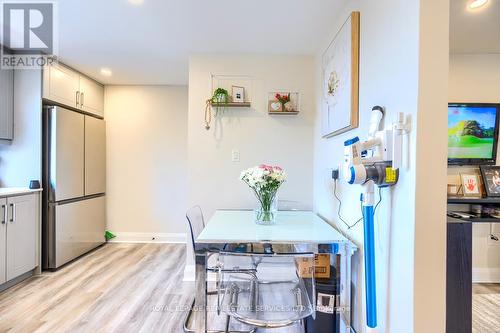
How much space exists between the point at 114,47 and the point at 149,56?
1.12 feet

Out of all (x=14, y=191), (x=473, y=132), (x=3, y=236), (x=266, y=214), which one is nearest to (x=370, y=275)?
(x=266, y=214)

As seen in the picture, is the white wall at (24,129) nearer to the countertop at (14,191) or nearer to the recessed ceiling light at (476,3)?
the countertop at (14,191)

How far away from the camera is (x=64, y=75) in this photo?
3.03m

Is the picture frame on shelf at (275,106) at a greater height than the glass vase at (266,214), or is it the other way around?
the picture frame on shelf at (275,106)

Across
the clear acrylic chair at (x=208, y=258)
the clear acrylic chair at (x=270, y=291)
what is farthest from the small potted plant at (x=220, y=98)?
the clear acrylic chair at (x=270, y=291)

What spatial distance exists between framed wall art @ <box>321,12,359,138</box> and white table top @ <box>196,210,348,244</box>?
698 mm

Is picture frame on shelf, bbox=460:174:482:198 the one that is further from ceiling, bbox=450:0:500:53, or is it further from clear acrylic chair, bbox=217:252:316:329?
clear acrylic chair, bbox=217:252:316:329

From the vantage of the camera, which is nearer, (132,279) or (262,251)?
(262,251)

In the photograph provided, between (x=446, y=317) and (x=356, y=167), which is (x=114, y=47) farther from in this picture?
(x=446, y=317)

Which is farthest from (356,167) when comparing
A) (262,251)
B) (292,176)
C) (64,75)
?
(64,75)

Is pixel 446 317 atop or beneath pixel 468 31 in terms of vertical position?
beneath

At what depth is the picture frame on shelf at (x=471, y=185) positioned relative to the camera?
2567mm

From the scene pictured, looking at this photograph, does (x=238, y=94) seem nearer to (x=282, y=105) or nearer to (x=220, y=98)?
(x=220, y=98)

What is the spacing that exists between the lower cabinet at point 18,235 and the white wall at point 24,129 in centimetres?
36
